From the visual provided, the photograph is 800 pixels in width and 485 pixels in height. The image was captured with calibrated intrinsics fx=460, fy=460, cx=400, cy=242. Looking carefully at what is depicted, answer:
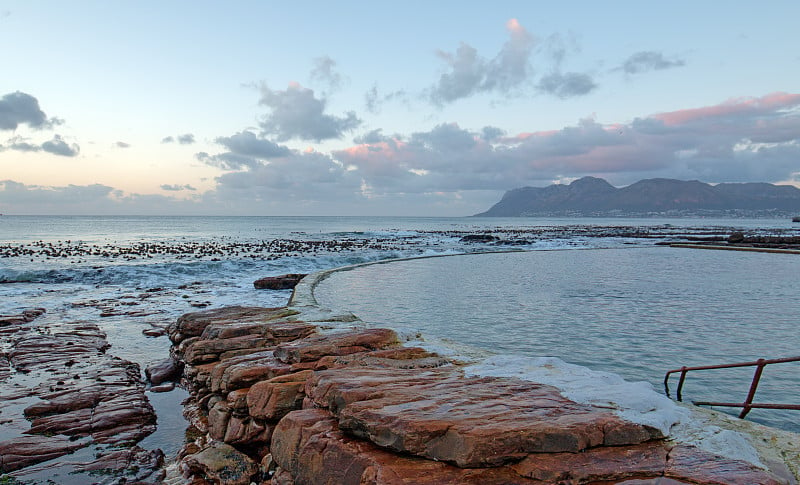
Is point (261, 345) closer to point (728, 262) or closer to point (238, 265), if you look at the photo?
point (238, 265)

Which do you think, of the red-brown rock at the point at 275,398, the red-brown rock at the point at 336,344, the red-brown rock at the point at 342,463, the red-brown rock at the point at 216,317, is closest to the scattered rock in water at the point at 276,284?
the red-brown rock at the point at 216,317

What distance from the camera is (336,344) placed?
8.27 m

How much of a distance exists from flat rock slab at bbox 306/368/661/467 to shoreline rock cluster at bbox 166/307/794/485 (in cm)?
1

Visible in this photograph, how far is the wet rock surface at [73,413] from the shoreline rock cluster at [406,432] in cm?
90

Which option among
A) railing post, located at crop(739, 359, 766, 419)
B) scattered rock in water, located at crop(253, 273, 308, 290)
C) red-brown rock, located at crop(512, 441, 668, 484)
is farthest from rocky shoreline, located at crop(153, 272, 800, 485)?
scattered rock in water, located at crop(253, 273, 308, 290)

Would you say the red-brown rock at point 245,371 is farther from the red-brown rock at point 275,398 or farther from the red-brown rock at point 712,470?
the red-brown rock at point 712,470

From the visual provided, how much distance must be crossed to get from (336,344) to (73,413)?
4691mm

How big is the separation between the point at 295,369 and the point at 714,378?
792 centimetres

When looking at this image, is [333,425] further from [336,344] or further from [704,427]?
[704,427]

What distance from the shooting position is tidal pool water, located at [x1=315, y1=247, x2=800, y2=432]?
944 centimetres

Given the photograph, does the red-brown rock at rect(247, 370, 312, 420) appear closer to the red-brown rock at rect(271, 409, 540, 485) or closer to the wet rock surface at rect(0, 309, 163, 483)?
the red-brown rock at rect(271, 409, 540, 485)

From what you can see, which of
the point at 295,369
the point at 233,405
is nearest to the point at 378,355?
the point at 295,369

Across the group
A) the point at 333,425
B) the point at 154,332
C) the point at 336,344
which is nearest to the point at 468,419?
the point at 333,425

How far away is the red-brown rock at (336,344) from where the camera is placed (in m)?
7.76
